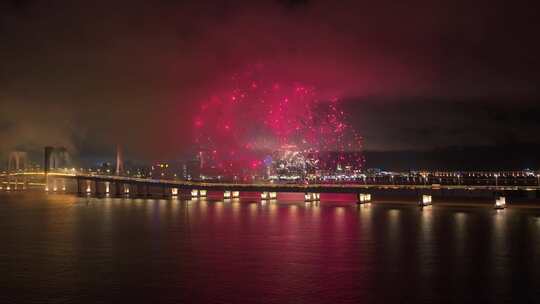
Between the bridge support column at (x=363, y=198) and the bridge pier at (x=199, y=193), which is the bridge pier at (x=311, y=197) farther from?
the bridge pier at (x=199, y=193)

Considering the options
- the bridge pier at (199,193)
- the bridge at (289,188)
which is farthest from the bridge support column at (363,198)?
the bridge pier at (199,193)

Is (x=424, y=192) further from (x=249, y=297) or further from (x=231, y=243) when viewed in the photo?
(x=249, y=297)

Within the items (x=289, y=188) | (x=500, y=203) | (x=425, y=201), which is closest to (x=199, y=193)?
(x=289, y=188)

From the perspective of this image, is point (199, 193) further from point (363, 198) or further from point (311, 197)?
point (363, 198)

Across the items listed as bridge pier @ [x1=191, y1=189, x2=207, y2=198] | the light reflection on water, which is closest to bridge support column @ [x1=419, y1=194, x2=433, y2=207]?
the light reflection on water

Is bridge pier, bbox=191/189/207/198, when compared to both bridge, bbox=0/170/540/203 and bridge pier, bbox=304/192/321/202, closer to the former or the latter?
bridge, bbox=0/170/540/203

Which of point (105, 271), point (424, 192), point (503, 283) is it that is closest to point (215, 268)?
point (105, 271)

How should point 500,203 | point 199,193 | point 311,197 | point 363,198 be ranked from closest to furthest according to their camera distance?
point 500,203, point 363,198, point 311,197, point 199,193

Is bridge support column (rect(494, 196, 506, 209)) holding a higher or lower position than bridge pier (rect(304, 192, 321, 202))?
lower
